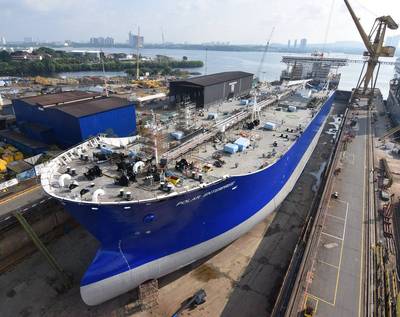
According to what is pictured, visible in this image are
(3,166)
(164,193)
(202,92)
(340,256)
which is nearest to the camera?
(164,193)

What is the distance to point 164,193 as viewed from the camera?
12.6 meters

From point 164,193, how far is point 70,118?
17411 mm

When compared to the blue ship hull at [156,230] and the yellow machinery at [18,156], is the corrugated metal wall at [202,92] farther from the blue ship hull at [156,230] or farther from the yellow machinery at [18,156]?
the yellow machinery at [18,156]

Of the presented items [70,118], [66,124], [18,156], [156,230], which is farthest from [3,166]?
[156,230]

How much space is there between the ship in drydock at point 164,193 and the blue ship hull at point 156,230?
51mm

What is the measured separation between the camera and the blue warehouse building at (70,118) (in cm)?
2523

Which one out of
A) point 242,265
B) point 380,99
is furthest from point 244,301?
point 380,99

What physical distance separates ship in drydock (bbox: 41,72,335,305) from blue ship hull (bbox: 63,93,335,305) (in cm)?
5

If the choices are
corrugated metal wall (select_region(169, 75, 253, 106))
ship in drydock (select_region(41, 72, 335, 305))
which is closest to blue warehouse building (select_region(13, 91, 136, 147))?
corrugated metal wall (select_region(169, 75, 253, 106))

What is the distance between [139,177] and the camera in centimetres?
1426

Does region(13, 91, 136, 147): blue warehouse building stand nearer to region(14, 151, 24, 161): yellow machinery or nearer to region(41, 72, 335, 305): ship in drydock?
region(14, 151, 24, 161): yellow machinery

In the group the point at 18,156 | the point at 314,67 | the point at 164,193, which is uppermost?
the point at 314,67

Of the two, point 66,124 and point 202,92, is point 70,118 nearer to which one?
point 66,124

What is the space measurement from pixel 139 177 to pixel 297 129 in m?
16.3
